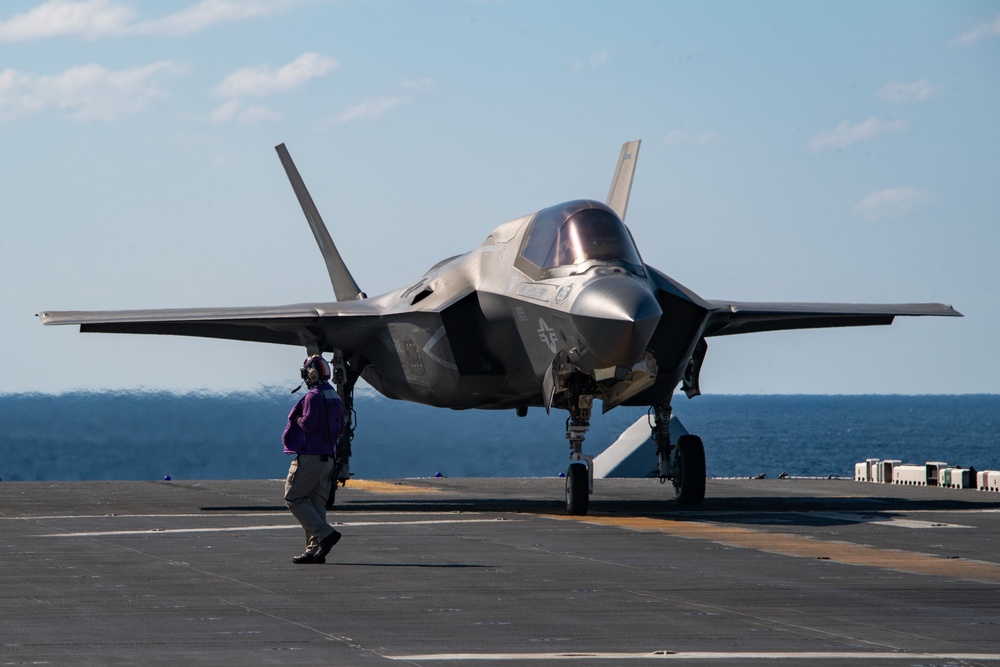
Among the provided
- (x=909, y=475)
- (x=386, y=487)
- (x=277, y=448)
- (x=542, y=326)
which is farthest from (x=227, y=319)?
(x=277, y=448)

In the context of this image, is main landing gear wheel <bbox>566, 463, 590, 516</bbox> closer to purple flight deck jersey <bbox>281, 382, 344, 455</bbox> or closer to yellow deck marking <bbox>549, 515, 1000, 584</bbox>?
yellow deck marking <bbox>549, 515, 1000, 584</bbox>

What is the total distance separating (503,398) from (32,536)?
7182mm

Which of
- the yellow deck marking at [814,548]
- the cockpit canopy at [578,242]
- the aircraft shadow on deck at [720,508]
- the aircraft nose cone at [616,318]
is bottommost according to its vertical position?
the yellow deck marking at [814,548]

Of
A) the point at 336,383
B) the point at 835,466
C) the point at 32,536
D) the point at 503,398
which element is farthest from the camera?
the point at 835,466

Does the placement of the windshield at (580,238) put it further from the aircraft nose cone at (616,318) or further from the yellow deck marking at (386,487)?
the yellow deck marking at (386,487)

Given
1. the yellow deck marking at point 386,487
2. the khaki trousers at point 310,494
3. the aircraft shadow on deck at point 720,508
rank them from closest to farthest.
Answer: the khaki trousers at point 310,494, the aircraft shadow on deck at point 720,508, the yellow deck marking at point 386,487

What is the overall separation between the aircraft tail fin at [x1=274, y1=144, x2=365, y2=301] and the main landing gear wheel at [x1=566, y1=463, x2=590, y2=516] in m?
9.46

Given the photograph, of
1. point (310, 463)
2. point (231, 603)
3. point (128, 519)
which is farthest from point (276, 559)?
point (128, 519)

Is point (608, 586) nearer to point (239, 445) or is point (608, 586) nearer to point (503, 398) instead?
point (503, 398)

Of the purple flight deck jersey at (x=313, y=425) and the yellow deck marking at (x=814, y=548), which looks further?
the purple flight deck jersey at (x=313, y=425)

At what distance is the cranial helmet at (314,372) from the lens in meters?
14.1

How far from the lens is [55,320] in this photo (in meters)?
22.3

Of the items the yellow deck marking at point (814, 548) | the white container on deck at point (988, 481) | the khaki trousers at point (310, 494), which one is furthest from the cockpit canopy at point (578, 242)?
the white container on deck at point (988, 481)

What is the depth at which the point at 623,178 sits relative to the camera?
86.6 feet
